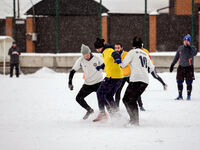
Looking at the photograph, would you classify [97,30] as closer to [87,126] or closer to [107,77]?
[107,77]

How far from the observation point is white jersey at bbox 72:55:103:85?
25.2ft

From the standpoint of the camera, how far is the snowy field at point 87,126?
5461 mm

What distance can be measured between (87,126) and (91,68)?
3.91 feet

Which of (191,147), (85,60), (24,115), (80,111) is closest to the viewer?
(191,147)

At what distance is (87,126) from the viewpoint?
23.2ft

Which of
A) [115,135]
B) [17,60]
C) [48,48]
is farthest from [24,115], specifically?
[48,48]

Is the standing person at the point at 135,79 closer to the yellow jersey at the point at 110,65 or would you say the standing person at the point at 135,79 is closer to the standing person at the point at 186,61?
the yellow jersey at the point at 110,65

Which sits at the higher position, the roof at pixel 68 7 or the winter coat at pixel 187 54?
the roof at pixel 68 7

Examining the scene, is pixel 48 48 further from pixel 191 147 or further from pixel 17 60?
pixel 191 147

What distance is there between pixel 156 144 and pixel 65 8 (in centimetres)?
2517

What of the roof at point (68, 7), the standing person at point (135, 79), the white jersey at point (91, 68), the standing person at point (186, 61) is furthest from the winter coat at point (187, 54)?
the roof at point (68, 7)

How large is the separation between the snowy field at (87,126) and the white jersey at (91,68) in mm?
789

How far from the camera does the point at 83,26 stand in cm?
2375

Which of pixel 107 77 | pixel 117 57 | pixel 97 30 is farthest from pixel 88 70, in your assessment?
pixel 97 30
